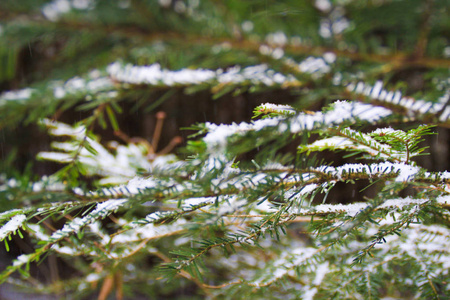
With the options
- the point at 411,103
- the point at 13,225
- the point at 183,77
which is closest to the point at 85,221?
the point at 13,225

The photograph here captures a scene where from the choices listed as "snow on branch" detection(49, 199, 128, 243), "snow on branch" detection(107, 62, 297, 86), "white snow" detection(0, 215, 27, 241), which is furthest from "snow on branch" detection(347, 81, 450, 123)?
"white snow" detection(0, 215, 27, 241)

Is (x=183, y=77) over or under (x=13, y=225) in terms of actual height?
over

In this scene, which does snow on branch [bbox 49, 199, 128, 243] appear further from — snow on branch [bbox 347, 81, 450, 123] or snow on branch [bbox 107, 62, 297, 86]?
snow on branch [bbox 347, 81, 450, 123]

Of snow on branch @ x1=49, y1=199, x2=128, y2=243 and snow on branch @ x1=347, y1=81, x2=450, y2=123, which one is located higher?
snow on branch @ x1=347, y1=81, x2=450, y2=123

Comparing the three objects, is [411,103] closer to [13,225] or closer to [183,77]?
[183,77]

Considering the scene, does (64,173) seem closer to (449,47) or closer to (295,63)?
(295,63)

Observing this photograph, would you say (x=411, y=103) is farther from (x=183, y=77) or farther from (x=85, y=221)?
(x=85, y=221)

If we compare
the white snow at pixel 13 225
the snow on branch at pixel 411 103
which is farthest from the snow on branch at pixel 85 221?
the snow on branch at pixel 411 103

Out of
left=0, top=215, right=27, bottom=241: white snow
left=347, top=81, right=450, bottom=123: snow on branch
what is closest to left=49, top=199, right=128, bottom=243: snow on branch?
left=0, top=215, right=27, bottom=241: white snow

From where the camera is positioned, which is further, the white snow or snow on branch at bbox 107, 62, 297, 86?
the white snow

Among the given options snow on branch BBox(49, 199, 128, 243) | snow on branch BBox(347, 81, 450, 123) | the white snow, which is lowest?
the white snow

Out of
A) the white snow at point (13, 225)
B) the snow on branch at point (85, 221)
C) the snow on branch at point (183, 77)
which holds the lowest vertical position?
the white snow at point (13, 225)

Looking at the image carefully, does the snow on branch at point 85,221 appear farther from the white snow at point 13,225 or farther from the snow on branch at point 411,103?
the snow on branch at point 411,103

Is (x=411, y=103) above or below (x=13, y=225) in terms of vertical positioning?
above
